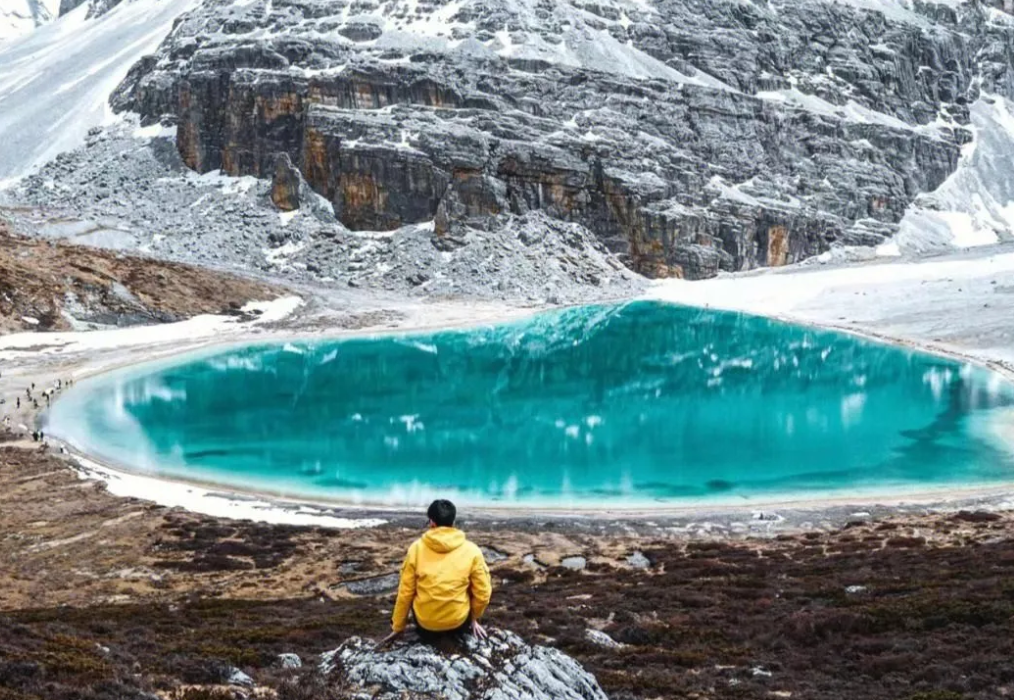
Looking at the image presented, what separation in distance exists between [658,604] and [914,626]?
24.1 feet

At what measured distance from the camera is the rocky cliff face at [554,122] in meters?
148

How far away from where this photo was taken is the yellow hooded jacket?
11.3 metres

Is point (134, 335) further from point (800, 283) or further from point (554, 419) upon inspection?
point (800, 283)

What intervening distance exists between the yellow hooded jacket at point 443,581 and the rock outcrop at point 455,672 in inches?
17.9

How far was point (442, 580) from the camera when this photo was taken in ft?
37.0

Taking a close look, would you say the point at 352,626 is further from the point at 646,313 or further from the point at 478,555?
the point at 646,313

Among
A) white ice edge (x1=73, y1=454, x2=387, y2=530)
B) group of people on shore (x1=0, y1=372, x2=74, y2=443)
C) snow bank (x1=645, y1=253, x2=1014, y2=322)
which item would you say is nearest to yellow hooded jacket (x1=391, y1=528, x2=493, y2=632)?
white ice edge (x1=73, y1=454, x2=387, y2=530)

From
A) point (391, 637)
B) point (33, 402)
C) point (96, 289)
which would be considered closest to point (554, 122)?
point (96, 289)

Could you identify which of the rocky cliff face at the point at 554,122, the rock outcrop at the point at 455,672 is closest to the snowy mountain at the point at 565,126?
the rocky cliff face at the point at 554,122

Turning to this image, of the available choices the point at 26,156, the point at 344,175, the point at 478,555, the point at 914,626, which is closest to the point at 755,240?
the point at 344,175

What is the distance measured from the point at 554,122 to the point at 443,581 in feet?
495

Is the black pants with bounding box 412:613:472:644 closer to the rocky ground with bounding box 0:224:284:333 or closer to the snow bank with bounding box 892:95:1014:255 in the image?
the rocky ground with bounding box 0:224:284:333

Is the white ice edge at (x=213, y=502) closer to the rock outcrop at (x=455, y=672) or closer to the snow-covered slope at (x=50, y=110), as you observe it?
the rock outcrop at (x=455, y=672)

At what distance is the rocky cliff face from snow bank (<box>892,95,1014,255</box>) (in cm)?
434
